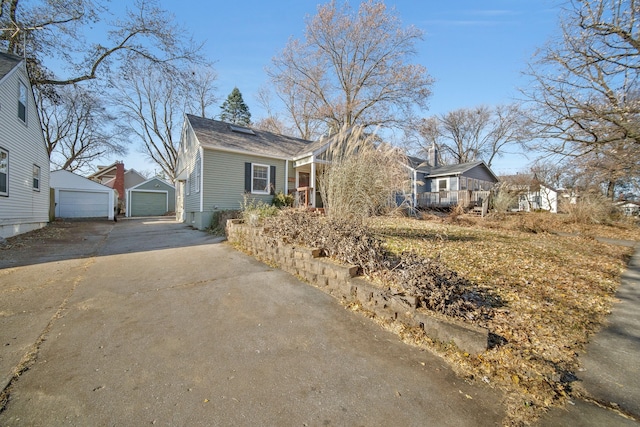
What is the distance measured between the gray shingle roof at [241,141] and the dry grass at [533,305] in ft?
24.4

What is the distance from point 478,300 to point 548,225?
11234mm

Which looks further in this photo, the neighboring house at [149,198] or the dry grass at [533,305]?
the neighboring house at [149,198]

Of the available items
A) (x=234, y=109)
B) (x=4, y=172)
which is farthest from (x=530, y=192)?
(x=234, y=109)

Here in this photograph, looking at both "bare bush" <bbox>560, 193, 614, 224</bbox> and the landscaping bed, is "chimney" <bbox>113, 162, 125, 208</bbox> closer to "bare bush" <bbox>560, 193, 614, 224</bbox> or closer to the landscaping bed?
the landscaping bed

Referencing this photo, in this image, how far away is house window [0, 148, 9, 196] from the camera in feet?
26.8

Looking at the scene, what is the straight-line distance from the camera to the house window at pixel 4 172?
817cm

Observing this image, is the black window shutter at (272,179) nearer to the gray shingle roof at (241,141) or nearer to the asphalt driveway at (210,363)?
the gray shingle roof at (241,141)

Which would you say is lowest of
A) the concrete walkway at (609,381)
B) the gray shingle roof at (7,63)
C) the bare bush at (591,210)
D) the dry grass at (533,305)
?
the concrete walkway at (609,381)

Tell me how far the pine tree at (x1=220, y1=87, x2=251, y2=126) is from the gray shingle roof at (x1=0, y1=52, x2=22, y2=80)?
25.9 m

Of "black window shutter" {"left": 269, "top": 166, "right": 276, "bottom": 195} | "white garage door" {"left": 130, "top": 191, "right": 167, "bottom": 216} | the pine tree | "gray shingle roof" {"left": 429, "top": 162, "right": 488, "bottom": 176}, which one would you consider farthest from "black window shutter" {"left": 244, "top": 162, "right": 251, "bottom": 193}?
the pine tree

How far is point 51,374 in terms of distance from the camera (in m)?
1.99

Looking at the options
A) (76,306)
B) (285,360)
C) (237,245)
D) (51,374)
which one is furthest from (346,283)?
(237,245)

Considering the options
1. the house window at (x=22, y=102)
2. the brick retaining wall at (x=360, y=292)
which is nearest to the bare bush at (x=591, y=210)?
the brick retaining wall at (x=360, y=292)

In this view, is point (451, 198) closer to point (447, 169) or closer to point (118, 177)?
point (447, 169)
